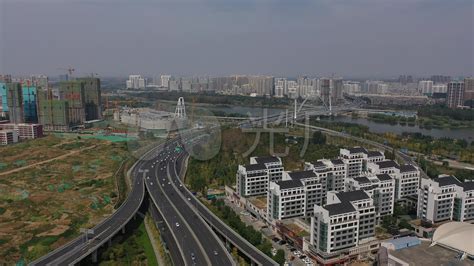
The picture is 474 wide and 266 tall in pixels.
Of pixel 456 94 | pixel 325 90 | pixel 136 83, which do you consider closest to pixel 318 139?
pixel 325 90

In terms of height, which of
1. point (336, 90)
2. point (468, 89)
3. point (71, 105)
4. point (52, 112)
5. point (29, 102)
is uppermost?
point (468, 89)

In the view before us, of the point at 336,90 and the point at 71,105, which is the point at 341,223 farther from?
the point at 336,90

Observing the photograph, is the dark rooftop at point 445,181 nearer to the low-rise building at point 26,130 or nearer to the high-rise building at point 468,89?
the low-rise building at point 26,130

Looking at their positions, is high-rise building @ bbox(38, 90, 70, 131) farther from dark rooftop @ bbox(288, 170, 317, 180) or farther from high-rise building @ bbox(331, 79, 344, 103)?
high-rise building @ bbox(331, 79, 344, 103)

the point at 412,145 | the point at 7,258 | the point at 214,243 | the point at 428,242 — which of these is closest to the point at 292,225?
the point at 214,243

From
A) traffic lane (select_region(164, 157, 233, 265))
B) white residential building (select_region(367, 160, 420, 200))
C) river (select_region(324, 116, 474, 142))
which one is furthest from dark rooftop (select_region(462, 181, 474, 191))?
river (select_region(324, 116, 474, 142))

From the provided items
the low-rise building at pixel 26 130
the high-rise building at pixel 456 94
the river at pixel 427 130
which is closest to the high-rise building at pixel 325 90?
the river at pixel 427 130

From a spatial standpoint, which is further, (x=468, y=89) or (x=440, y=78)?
(x=440, y=78)

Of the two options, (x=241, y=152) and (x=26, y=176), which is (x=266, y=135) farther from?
(x=26, y=176)
